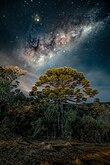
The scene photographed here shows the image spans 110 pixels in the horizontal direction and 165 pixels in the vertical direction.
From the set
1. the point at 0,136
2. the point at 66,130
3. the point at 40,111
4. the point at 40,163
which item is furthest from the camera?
the point at 40,111

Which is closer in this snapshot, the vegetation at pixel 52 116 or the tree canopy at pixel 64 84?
the vegetation at pixel 52 116

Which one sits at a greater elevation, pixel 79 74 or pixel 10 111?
pixel 79 74

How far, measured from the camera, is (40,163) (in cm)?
1164

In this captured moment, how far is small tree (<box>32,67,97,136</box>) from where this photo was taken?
3995 cm

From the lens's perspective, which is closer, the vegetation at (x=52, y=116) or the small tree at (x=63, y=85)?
the vegetation at (x=52, y=116)

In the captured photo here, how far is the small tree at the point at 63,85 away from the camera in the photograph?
39953 mm

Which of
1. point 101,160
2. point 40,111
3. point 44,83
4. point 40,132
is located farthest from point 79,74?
point 101,160

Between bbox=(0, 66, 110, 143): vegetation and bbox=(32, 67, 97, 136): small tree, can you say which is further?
bbox=(32, 67, 97, 136): small tree

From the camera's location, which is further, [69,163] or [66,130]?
[66,130]

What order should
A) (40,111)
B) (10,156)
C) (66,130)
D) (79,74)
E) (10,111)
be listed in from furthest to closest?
(79,74) < (40,111) < (66,130) < (10,111) < (10,156)

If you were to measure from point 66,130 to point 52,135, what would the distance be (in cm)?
179

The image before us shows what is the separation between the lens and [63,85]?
4116 centimetres

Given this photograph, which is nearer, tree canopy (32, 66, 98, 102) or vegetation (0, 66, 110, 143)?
vegetation (0, 66, 110, 143)

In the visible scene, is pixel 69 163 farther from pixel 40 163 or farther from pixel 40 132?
pixel 40 132
